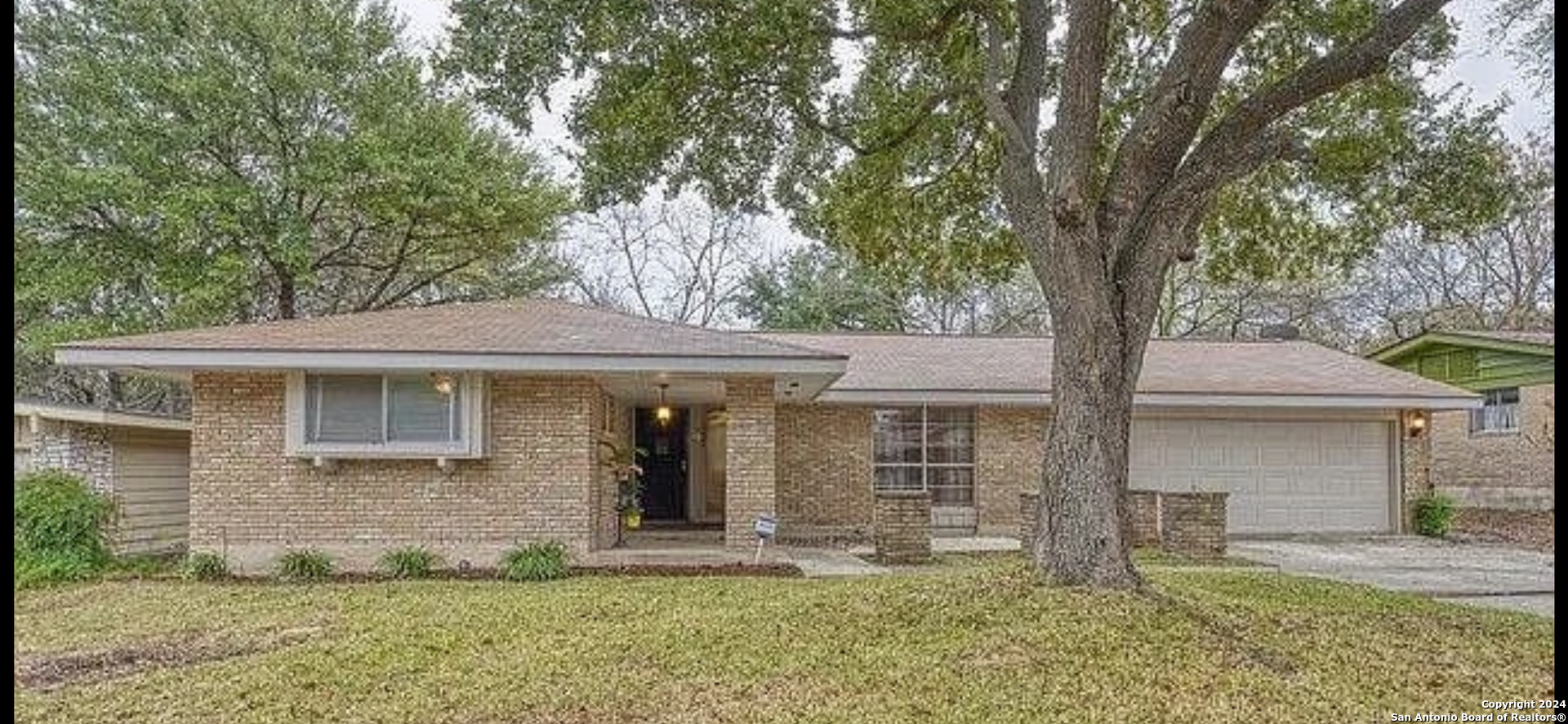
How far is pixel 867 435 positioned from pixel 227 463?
26.5 feet

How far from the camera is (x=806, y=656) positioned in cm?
676

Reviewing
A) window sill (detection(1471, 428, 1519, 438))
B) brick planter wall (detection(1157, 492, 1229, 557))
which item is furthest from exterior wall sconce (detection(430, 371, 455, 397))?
window sill (detection(1471, 428, 1519, 438))

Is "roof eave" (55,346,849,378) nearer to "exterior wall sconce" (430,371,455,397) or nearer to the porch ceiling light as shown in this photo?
"exterior wall sconce" (430,371,455,397)

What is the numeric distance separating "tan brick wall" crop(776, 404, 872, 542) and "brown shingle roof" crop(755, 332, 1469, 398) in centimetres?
61

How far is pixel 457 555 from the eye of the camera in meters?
11.8

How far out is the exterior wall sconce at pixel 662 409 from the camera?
558 inches

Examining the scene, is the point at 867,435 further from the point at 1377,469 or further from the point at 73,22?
the point at 73,22

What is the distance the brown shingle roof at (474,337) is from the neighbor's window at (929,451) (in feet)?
13.7

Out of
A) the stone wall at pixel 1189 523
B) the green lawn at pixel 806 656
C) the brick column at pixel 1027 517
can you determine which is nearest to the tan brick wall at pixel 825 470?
the brick column at pixel 1027 517

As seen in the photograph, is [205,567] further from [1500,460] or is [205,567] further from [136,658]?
[1500,460]

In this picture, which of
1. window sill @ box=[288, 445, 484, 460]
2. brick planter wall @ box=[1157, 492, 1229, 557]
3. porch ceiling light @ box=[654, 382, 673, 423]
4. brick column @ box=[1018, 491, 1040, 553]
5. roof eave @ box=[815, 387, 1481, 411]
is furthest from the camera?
roof eave @ box=[815, 387, 1481, 411]

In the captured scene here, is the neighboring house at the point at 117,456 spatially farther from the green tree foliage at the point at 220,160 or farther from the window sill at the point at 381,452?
the green tree foliage at the point at 220,160

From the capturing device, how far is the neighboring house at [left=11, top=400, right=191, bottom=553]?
12730 millimetres

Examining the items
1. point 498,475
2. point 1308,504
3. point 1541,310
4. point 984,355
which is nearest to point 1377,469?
point 1308,504
